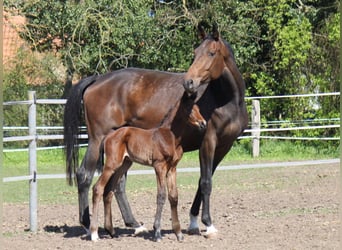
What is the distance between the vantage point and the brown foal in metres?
7.01

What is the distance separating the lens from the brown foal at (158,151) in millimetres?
7012

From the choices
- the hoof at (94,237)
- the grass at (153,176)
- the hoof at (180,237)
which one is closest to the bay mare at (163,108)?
the hoof at (180,237)

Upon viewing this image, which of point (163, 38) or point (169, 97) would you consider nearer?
point (169, 97)

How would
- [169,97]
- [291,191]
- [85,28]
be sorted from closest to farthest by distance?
[169,97] < [291,191] < [85,28]

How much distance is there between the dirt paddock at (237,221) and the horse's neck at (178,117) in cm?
112

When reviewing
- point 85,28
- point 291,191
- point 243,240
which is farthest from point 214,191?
point 85,28

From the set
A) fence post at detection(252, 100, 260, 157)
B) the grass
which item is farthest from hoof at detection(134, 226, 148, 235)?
fence post at detection(252, 100, 260, 157)

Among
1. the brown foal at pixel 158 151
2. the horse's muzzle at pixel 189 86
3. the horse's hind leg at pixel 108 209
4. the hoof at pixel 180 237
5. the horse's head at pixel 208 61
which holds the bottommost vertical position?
the hoof at pixel 180 237

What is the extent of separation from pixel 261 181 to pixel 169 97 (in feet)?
17.1

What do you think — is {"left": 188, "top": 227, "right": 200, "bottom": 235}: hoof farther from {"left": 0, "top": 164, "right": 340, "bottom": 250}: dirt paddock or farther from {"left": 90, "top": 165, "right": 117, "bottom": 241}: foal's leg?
{"left": 90, "top": 165, "right": 117, "bottom": 241}: foal's leg

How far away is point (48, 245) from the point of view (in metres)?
7.06

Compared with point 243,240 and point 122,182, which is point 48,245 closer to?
point 122,182

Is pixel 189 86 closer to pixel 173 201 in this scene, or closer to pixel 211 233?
pixel 173 201

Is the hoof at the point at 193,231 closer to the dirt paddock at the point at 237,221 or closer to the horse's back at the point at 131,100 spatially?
the dirt paddock at the point at 237,221
